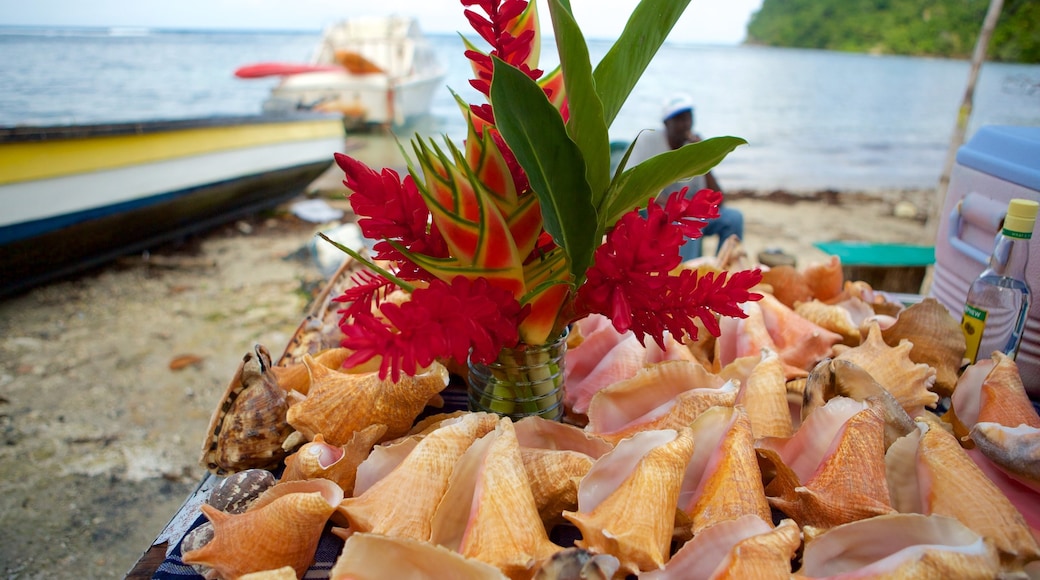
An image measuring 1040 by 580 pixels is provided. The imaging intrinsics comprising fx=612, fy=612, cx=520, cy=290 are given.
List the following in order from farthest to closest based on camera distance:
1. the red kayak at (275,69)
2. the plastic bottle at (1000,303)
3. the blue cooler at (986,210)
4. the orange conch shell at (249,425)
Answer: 1. the red kayak at (275,69)
2. the blue cooler at (986,210)
3. the plastic bottle at (1000,303)
4. the orange conch shell at (249,425)

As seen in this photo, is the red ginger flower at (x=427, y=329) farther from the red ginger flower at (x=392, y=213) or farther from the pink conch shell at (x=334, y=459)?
the pink conch shell at (x=334, y=459)

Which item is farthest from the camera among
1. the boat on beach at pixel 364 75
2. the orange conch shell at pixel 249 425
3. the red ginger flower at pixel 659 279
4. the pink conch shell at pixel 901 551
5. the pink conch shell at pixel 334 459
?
the boat on beach at pixel 364 75

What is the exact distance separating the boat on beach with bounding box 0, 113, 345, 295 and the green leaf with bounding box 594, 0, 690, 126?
4361 mm

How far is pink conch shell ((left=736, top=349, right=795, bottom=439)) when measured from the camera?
36.9 inches

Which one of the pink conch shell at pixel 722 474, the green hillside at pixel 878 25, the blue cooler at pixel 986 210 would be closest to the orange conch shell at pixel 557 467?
the pink conch shell at pixel 722 474

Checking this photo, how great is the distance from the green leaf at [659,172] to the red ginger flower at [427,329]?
0.23 meters

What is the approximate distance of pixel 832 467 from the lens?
0.77m

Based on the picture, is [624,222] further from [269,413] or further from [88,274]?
[88,274]

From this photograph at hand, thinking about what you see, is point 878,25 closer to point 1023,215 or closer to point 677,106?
point 677,106

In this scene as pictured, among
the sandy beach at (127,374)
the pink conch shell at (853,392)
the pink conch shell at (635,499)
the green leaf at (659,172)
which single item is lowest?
the sandy beach at (127,374)

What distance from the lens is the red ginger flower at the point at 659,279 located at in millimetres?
723

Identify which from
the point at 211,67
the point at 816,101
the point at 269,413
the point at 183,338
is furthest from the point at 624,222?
the point at 211,67

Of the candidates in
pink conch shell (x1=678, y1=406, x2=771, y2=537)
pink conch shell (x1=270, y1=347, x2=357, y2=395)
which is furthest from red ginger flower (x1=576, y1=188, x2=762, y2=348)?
pink conch shell (x1=270, y1=347, x2=357, y2=395)

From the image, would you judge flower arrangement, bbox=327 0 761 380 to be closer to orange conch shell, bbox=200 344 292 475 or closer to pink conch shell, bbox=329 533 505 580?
pink conch shell, bbox=329 533 505 580
